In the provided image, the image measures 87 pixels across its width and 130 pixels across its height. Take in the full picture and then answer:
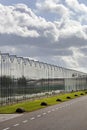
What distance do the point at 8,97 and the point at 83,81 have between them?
95988mm

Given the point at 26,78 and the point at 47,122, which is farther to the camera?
the point at 26,78

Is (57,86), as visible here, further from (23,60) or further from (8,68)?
(8,68)

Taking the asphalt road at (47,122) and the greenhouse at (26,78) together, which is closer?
the asphalt road at (47,122)

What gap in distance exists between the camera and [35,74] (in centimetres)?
6956

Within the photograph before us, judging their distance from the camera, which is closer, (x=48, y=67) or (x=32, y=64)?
(x=32, y=64)

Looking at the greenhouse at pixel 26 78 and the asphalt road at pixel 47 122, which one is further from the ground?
the greenhouse at pixel 26 78

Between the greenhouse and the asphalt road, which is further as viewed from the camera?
the greenhouse

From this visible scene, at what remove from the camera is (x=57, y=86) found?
92.6m

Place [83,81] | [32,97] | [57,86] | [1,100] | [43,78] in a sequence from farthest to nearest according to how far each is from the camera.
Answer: [83,81], [57,86], [43,78], [32,97], [1,100]

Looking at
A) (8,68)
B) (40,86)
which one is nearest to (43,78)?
(40,86)

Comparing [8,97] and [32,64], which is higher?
[32,64]

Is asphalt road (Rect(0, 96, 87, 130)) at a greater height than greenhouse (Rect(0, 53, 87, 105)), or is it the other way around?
greenhouse (Rect(0, 53, 87, 105))

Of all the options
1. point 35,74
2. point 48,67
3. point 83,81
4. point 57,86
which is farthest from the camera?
point 83,81

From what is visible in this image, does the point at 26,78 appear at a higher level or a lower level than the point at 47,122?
higher
